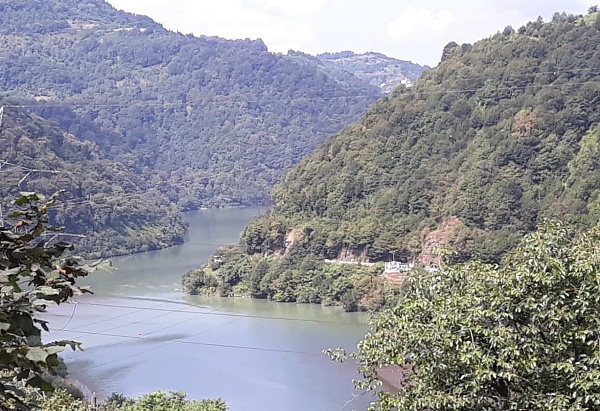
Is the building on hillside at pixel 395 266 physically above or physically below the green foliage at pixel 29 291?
below

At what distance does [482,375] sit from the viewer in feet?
9.79

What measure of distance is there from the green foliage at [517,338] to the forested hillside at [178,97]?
4276 centimetres

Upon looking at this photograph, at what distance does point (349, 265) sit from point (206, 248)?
11.2 meters

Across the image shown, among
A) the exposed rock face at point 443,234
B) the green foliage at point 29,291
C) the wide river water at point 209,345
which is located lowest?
the wide river water at point 209,345

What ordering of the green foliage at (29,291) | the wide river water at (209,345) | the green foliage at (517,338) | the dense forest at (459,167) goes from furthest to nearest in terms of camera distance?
the dense forest at (459,167) < the wide river water at (209,345) < the green foliage at (517,338) < the green foliage at (29,291)

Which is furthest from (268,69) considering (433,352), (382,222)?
(433,352)

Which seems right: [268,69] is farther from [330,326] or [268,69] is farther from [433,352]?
[433,352]

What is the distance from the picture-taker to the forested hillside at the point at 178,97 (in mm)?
52562

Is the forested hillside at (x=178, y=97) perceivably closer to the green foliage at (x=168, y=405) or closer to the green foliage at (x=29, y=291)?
the green foliage at (x=168, y=405)

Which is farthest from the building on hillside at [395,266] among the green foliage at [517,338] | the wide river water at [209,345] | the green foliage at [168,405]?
the green foliage at [517,338]

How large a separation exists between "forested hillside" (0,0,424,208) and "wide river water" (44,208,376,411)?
24.6 meters

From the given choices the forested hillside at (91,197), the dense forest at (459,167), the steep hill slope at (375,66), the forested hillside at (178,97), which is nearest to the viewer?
the dense forest at (459,167)

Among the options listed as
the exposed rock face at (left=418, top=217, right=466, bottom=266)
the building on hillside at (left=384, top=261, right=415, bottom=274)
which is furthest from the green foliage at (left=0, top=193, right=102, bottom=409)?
the building on hillside at (left=384, top=261, right=415, bottom=274)

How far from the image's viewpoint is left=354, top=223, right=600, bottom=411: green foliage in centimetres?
294
